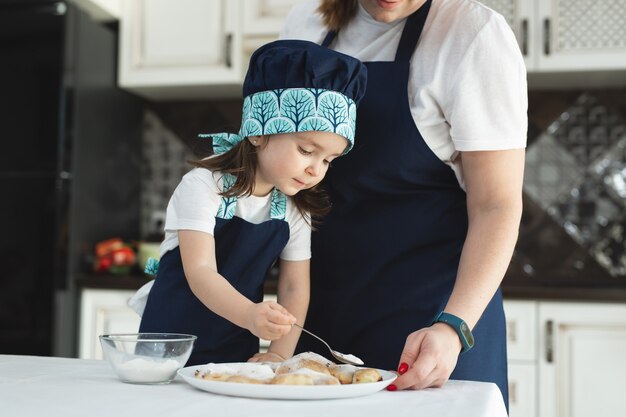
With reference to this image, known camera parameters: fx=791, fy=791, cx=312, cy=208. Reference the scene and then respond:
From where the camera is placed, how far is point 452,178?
1311 mm

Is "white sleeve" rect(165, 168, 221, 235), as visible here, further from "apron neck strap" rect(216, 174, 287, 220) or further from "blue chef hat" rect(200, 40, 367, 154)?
"blue chef hat" rect(200, 40, 367, 154)

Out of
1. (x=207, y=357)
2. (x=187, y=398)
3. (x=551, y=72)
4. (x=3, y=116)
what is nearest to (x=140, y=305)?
(x=207, y=357)

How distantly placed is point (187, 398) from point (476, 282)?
1.44ft

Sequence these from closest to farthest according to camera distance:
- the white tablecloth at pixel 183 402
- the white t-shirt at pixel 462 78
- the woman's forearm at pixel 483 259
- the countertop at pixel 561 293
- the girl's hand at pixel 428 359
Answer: the white tablecloth at pixel 183 402
the girl's hand at pixel 428 359
the woman's forearm at pixel 483 259
the white t-shirt at pixel 462 78
the countertop at pixel 561 293

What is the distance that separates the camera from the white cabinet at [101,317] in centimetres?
270

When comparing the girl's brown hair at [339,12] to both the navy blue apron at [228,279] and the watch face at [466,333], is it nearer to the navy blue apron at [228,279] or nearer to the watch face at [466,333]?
the navy blue apron at [228,279]

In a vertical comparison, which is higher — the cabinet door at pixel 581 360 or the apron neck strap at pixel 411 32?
the apron neck strap at pixel 411 32

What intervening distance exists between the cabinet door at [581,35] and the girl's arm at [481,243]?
5.26 ft

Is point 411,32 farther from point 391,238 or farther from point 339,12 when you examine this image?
point 391,238

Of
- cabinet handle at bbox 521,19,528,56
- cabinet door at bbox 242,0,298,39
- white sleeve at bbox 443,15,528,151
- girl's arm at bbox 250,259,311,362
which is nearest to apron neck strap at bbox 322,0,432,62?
white sleeve at bbox 443,15,528,151

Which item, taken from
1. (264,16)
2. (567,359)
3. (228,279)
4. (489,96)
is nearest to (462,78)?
(489,96)

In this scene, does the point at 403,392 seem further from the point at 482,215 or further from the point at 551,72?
the point at 551,72

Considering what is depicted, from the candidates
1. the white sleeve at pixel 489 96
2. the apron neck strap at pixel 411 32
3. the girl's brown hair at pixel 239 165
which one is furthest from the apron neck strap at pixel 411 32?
the girl's brown hair at pixel 239 165

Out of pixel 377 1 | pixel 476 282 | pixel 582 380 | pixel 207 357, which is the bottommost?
pixel 582 380
